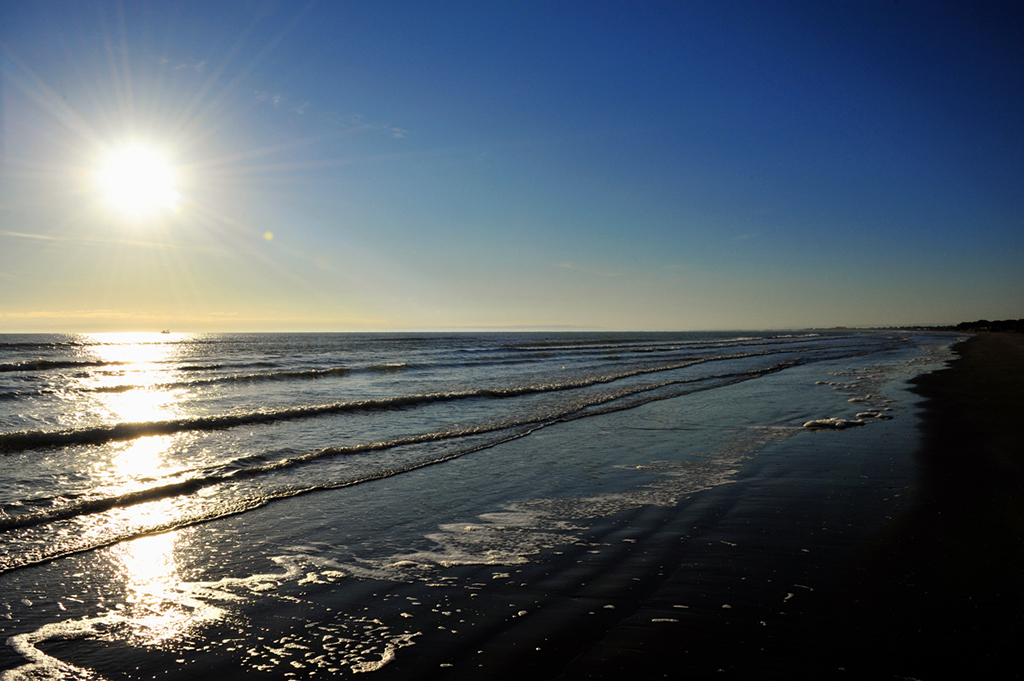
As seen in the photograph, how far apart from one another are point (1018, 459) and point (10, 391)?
32688 millimetres

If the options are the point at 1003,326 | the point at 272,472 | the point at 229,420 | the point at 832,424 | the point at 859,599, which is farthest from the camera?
the point at 1003,326

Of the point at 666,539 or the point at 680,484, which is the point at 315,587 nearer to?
the point at 666,539

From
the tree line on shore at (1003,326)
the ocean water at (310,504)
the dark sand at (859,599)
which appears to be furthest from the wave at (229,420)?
the tree line on shore at (1003,326)

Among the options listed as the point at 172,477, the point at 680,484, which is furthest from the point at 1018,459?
the point at 172,477

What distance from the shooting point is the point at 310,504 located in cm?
740

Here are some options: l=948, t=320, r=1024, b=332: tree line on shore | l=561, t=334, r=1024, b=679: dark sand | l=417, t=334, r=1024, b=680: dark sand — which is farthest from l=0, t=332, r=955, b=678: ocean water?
l=948, t=320, r=1024, b=332: tree line on shore

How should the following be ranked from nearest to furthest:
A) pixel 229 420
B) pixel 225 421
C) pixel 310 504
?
pixel 310 504 → pixel 225 421 → pixel 229 420

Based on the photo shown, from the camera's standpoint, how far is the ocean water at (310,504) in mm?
3918

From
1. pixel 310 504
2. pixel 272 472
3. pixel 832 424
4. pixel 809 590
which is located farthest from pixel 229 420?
pixel 832 424

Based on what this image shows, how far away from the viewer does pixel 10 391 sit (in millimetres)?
22578

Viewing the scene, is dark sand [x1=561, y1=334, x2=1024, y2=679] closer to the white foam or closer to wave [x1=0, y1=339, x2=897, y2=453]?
the white foam

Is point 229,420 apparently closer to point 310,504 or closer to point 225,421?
point 225,421

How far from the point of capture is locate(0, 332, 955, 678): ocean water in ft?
12.9

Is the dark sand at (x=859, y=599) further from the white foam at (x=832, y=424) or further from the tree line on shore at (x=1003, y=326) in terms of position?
the tree line on shore at (x=1003, y=326)
